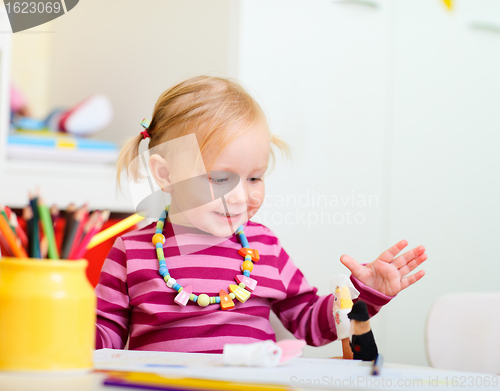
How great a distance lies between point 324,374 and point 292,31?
3.51ft

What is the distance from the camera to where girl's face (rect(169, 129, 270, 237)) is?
745 millimetres

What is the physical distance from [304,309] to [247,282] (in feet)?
0.39

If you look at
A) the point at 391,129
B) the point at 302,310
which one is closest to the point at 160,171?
the point at 302,310

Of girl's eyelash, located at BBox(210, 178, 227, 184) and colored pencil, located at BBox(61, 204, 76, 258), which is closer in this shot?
colored pencil, located at BBox(61, 204, 76, 258)

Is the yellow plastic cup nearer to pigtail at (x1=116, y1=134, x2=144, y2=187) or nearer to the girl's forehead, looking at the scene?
the girl's forehead

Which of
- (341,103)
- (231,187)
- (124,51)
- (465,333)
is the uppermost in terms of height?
(124,51)

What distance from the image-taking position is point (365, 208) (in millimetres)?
1341

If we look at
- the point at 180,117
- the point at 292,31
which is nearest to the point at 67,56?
the point at 292,31

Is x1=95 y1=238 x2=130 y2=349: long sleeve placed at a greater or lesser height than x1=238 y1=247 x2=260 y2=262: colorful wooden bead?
lesser

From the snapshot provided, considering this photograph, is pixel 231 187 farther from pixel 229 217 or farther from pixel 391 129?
pixel 391 129

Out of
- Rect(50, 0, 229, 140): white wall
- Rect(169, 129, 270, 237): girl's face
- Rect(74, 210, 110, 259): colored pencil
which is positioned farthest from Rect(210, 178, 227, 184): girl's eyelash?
Rect(50, 0, 229, 140): white wall

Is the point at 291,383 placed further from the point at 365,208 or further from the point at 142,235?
the point at 365,208

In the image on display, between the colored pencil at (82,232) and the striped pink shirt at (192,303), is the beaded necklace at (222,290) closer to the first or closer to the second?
the striped pink shirt at (192,303)

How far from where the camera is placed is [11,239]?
380 millimetres
